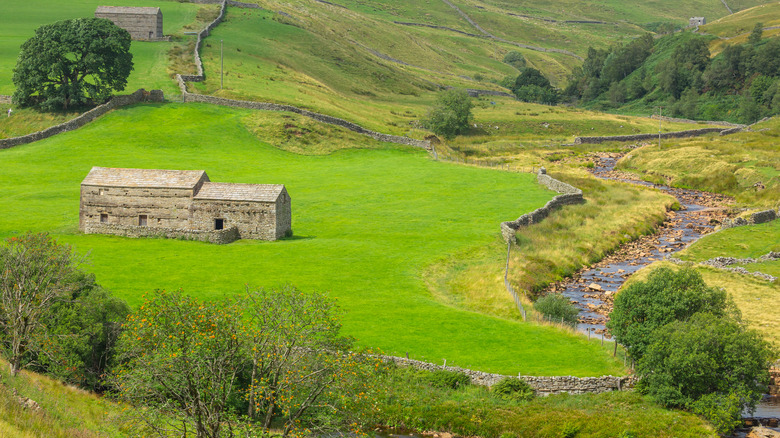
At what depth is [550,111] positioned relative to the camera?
154750mm

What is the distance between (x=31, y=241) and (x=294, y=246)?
25259 millimetres

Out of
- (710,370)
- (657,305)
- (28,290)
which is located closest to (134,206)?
(28,290)

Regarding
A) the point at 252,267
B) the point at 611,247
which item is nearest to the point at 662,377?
the point at 252,267

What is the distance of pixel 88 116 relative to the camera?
9094 centimetres

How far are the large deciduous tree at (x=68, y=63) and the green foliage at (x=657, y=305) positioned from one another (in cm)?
7055

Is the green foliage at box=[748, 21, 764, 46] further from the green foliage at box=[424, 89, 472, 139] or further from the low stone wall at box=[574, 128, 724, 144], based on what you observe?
the green foliage at box=[424, 89, 472, 139]

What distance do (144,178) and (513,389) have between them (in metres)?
36.4

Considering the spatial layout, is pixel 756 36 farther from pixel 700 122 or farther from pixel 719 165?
pixel 719 165

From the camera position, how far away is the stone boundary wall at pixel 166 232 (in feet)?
189

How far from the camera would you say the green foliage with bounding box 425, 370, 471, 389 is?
36.7 m

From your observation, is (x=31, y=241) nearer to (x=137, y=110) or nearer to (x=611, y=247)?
(x=611, y=247)

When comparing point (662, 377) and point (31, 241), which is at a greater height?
point (31, 241)

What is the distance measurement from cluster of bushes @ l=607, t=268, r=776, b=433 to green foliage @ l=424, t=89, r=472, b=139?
245 ft

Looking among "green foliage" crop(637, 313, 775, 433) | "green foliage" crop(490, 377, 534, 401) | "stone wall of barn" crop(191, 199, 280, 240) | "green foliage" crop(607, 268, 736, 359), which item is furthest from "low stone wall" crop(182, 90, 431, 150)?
"green foliage" crop(637, 313, 775, 433)
